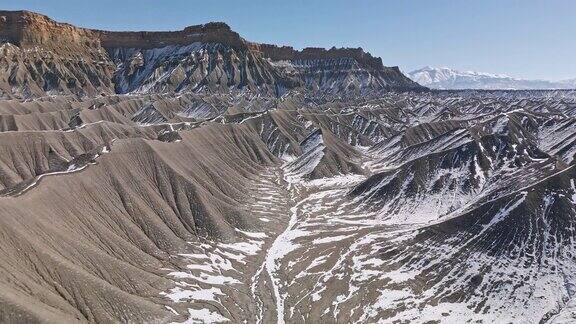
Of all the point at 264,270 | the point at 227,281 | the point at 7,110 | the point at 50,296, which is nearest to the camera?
the point at 50,296

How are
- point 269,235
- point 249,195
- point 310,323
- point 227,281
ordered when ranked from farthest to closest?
1. point 249,195
2. point 269,235
3. point 227,281
4. point 310,323

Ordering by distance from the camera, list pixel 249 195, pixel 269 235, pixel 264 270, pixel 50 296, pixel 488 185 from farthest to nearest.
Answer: pixel 249 195, pixel 488 185, pixel 269 235, pixel 264 270, pixel 50 296

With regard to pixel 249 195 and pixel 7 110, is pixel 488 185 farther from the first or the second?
pixel 7 110

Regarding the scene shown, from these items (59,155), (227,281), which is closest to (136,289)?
(227,281)

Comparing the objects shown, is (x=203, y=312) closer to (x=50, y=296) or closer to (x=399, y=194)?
(x=50, y=296)

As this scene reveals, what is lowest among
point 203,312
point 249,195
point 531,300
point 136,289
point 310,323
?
point 531,300

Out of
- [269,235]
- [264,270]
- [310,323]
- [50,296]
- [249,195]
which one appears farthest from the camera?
[249,195]

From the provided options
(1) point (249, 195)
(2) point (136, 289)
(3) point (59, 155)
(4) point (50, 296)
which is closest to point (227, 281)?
(2) point (136, 289)

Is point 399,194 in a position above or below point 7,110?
below

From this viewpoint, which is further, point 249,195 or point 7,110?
point 7,110
